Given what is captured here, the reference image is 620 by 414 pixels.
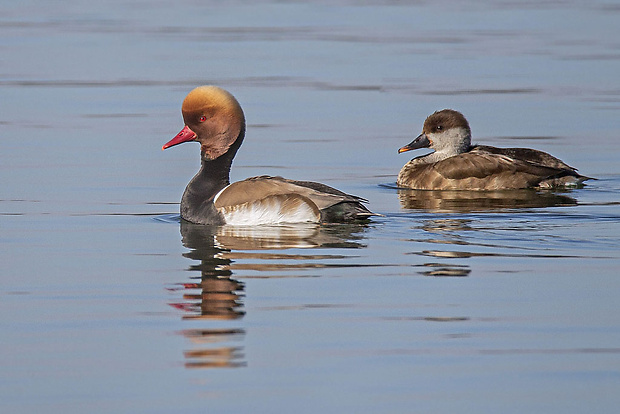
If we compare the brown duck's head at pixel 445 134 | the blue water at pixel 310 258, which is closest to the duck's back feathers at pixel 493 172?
the blue water at pixel 310 258

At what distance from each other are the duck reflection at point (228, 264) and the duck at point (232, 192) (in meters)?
0.10

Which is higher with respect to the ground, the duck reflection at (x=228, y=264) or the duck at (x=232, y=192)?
the duck at (x=232, y=192)

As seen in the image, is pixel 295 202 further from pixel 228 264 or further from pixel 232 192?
pixel 228 264

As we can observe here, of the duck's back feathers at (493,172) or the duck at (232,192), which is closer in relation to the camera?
the duck at (232,192)

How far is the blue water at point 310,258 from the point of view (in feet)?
19.6

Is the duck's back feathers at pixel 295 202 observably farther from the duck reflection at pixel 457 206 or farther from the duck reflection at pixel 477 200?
the duck reflection at pixel 477 200

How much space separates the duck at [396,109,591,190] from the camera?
13.1 meters

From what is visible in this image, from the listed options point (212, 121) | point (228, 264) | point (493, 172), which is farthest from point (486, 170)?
point (228, 264)

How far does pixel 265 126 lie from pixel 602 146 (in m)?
4.74

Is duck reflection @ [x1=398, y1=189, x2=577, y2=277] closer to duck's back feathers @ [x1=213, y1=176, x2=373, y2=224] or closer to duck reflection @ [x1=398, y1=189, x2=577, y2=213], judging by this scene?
duck reflection @ [x1=398, y1=189, x2=577, y2=213]

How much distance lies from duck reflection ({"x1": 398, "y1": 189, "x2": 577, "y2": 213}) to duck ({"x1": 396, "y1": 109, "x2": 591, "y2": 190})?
0.15 m

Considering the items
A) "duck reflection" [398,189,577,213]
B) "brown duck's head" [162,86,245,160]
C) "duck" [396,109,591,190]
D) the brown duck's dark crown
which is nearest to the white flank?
"brown duck's head" [162,86,245,160]

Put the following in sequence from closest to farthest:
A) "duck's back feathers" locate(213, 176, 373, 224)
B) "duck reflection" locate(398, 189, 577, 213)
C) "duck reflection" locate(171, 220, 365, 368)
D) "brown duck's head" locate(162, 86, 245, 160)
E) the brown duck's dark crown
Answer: "duck reflection" locate(171, 220, 365, 368) < "duck's back feathers" locate(213, 176, 373, 224) < "brown duck's head" locate(162, 86, 245, 160) < "duck reflection" locate(398, 189, 577, 213) < the brown duck's dark crown

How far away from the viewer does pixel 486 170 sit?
43.5 ft
